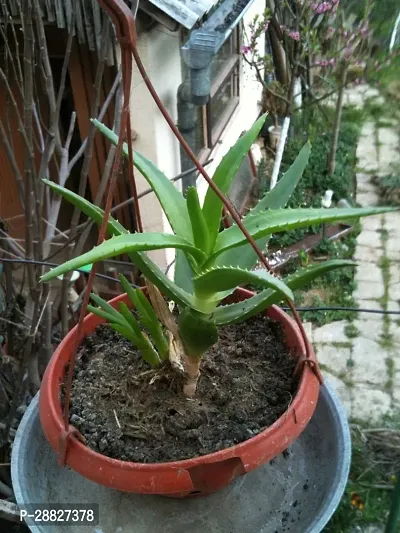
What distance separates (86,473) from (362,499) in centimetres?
161

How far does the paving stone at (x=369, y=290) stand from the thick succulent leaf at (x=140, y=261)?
2.42 m

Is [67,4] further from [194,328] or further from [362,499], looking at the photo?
[362,499]

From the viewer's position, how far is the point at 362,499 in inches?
79.0

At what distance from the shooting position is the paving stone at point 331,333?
109 inches

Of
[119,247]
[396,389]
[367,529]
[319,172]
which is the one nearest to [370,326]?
[396,389]

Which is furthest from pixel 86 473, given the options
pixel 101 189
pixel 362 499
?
pixel 362 499

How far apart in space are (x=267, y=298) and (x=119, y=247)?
0.25m

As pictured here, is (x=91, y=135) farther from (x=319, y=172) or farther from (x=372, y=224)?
(x=319, y=172)

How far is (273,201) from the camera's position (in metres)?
0.81

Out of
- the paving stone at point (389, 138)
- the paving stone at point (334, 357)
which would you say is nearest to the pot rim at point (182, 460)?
the paving stone at point (334, 357)

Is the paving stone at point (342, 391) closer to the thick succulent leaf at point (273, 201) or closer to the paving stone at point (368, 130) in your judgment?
the thick succulent leaf at point (273, 201)

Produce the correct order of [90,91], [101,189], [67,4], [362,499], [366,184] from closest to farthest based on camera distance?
[101,189] < [67,4] < [362,499] < [90,91] < [366,184]

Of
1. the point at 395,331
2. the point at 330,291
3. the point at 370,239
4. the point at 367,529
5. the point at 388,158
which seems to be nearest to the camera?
the point at 367,529

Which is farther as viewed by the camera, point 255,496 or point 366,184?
point 366,184
